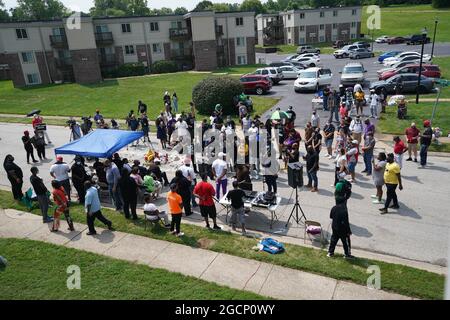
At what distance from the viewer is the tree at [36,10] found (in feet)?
392

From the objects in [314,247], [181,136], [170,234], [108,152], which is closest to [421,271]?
[314,247]

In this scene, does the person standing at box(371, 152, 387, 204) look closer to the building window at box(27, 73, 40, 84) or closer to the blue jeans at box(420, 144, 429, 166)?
the blue jeans at box(420, 144, 429, 166)

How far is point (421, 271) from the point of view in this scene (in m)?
8.06

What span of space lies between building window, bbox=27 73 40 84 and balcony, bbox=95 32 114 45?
29.7 ft

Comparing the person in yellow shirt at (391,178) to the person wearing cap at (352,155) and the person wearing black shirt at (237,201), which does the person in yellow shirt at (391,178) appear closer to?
the person wearing cap at (352,155)

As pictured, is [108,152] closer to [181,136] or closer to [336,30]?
[181,136]

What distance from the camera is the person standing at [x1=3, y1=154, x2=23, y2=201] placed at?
493 inches

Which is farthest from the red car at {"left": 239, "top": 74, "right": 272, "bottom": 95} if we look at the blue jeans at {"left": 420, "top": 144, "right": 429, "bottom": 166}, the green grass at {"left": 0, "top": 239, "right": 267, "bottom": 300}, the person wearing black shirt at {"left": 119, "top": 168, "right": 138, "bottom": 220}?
the green grass at {"left": 0, "top": 239, "right": 267, "bottom": 300}

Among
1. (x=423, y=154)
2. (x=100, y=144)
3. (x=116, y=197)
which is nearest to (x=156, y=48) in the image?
(x=100, y=144)

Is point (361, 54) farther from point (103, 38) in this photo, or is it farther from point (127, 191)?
point (127, 191)

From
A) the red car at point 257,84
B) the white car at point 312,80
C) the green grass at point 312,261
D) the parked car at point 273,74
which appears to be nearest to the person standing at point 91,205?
the green grass at point 312,261

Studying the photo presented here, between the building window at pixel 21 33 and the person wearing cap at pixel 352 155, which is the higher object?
the building window at pixel 21 33

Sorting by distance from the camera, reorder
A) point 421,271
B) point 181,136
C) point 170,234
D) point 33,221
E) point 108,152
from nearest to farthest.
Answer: point 421,271 < point 170,234 < point 33,221 < point 108,152 < point 181,136
